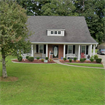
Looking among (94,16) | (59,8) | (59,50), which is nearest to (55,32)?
(59,50)

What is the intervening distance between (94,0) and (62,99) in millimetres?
39464

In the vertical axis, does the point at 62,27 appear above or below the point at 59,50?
above

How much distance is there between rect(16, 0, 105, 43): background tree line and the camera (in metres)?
31.9

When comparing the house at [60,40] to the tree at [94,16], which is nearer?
the house at [60,40]

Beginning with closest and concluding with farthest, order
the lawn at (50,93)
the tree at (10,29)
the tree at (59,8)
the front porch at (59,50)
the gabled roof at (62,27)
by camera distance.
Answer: the lawn at (50,93) < the tree at (10,29) < the gabled roof at (62,27) < the front porch at (59,50) < the tree at (59,8)

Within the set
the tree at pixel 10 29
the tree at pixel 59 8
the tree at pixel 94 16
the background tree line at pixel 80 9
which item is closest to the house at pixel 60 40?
the tree at pixel 10 29

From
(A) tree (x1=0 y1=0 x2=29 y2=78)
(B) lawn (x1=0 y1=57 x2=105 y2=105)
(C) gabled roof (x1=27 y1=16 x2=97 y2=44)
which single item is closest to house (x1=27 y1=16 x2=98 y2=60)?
(C) gabled roof (x1=27 y1=16 x2=97 y2=44)

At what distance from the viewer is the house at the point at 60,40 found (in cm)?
1880

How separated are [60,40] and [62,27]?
11.2ft

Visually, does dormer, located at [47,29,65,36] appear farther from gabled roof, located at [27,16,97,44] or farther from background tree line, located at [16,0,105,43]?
background tree line, located at [16,0,105,43]

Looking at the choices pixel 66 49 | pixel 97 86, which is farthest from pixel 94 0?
pixel 97 86

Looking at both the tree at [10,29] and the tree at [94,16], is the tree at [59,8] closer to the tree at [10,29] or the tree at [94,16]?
the tree at [94,16]

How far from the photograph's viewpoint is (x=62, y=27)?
2136 centimetres

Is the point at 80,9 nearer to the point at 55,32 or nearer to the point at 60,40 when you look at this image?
the point at 55,32
